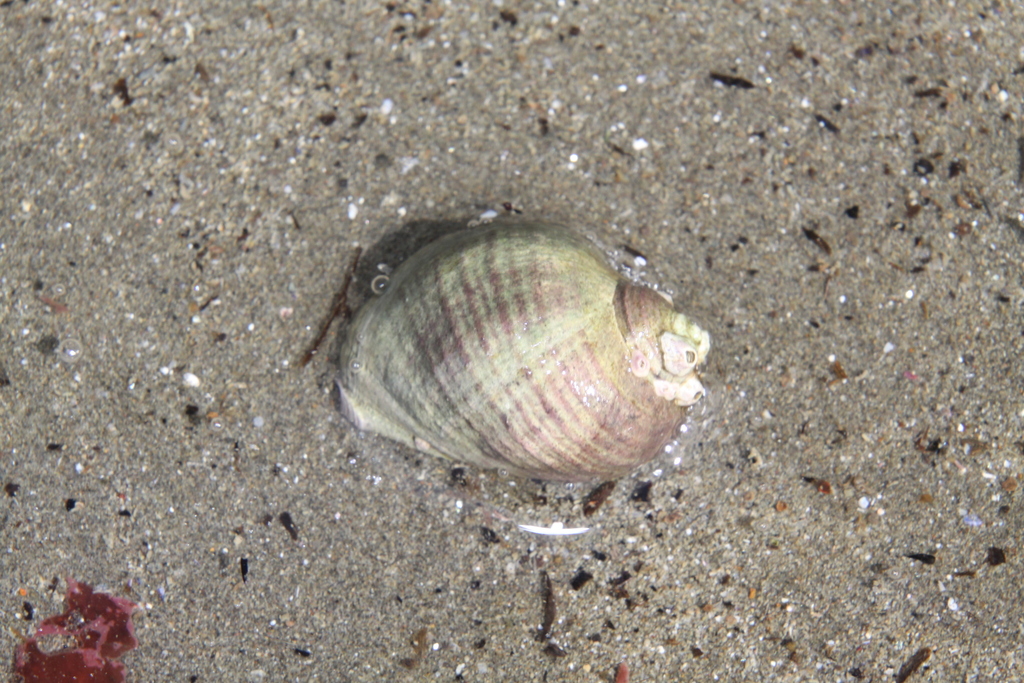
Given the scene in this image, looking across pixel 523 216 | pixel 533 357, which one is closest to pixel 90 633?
pixel 533 357

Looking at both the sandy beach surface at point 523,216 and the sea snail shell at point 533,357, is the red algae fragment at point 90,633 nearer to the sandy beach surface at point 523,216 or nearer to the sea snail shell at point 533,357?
the sandy beach surface at point 523,216

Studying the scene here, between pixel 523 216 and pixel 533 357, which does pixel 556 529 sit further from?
pixel 523 216

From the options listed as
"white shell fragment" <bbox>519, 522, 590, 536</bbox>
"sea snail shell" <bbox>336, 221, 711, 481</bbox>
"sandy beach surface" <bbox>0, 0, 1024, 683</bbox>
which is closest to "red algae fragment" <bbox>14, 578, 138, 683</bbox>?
"sandy beach surface" <bbox>0, 0, 1024, 683</bbox>

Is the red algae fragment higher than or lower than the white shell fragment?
lower

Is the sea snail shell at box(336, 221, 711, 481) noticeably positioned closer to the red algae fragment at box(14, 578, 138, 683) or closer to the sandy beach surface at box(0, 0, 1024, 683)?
the sandy beach surface at box(0, 0, 1024, 683)

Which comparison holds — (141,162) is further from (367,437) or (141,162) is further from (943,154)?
(943,154)

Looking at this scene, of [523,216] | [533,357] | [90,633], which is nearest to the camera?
[533,357]
